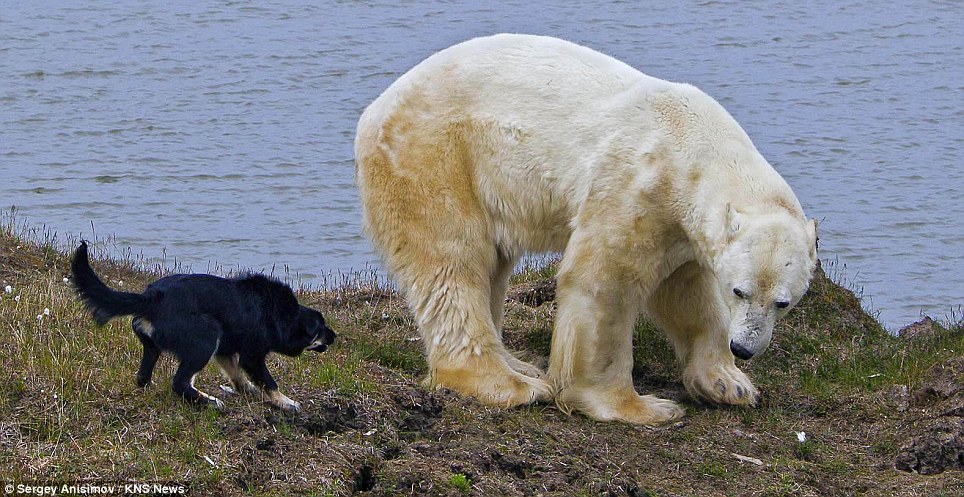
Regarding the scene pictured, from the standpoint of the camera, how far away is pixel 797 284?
5.88 m

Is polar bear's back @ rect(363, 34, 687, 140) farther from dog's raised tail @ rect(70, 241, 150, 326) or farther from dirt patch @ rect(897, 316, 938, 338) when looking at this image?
dirt patch @ rect(897, 316, 938, 338)

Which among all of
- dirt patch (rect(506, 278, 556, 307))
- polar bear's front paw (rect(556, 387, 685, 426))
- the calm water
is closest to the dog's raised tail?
polar bear's front paw (rect(556, 387, 685, 426))

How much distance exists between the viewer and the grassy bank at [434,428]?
5172 mm

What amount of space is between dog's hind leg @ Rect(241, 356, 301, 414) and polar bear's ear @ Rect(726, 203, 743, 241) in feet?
7.06

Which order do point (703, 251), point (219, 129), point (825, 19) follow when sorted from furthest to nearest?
point (825, 19)
point (219, 129)
point (703, 251)

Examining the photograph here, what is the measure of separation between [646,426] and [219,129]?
12.3 metres

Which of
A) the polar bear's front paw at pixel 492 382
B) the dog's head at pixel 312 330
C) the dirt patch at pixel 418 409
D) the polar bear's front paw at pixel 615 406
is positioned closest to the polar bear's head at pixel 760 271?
the polar bear's front paw at pixel 615 406

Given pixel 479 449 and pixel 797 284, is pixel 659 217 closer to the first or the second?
pixel 797 284

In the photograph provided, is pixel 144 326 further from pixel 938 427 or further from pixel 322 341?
pixel 938 427

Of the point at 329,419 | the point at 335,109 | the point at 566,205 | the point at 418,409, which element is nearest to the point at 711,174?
the point at 566,205

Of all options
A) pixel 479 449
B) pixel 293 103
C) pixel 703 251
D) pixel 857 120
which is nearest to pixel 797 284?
pixel 703 251

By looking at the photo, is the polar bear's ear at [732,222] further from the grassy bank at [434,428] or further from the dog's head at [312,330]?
the dog's head at [312,330]

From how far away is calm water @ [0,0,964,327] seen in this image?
45.7 feet

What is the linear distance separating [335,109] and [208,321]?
1373cm
